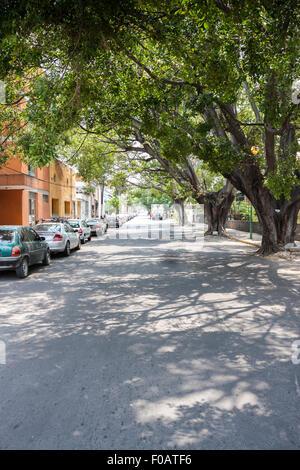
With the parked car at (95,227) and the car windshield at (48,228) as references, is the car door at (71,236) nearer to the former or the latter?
the car windshield at (48,228)

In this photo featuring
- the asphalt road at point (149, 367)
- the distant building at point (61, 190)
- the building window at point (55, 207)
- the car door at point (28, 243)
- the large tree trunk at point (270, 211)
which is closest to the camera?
the asphalt road at point (149, 367)

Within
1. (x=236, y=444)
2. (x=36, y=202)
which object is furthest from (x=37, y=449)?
(x=36, y=202)

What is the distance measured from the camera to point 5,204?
2814 centimetres

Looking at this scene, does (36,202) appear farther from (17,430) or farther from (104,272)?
(17,430)

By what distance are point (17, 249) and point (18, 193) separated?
59.9 feet

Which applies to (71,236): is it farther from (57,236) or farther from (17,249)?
(17,249)

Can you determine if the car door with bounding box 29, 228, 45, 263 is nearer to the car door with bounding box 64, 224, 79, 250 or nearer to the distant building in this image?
the car door with bounding box 64, 224, 79, 250

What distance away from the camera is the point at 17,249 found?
11.1 m

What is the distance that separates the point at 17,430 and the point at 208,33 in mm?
9889

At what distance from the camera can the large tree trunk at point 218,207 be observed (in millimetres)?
29720

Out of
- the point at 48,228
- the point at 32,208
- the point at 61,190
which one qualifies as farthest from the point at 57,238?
the point at 61,190

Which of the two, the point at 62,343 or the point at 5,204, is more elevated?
the point at 5,204

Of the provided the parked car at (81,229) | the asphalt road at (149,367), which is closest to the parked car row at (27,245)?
→ the asphalt road at (149,367)

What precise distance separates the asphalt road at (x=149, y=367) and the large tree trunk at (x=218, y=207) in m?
20.8
